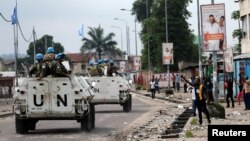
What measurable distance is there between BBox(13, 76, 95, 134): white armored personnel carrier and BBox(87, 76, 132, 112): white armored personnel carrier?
11.6m

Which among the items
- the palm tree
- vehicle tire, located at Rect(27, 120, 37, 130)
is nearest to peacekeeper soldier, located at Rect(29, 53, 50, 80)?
vehicle tire, located at Rect(27, 120, 37, 130)

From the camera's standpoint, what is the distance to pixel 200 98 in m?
19.1

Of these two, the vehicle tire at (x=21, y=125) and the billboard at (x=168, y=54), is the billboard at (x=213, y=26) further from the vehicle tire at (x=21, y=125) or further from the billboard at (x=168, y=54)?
the billboard at (x=168, y=54)

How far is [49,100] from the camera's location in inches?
707

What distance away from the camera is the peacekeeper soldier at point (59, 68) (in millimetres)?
17734

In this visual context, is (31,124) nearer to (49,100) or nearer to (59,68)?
(49,100)

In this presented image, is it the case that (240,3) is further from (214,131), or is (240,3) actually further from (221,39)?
(214,131)

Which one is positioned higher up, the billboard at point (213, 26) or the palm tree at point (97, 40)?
the palm tree at point (97, 40)

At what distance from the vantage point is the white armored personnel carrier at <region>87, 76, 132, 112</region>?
1167 inches

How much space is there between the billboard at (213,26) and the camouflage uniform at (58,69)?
7023 millimetres

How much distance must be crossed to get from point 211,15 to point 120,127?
591cm

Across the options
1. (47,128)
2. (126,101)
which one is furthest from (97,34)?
(47,128)

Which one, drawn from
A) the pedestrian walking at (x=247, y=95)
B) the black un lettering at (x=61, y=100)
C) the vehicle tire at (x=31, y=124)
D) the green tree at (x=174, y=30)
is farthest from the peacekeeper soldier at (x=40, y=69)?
the green tree at (x=174, y=30)

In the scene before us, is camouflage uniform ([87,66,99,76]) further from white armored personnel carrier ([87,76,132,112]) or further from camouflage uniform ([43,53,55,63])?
camouflage uniform ([43,53,55,63])
